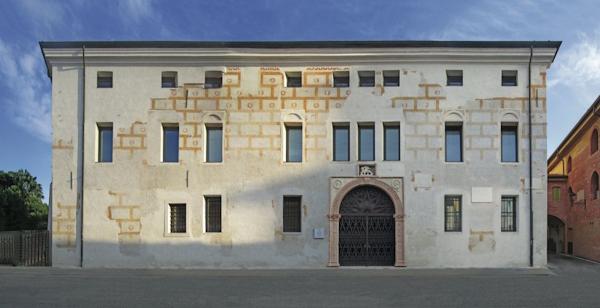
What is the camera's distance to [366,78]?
71.1ft

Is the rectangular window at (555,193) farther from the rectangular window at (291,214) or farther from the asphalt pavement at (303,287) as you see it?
the rectangular window at (291,214)

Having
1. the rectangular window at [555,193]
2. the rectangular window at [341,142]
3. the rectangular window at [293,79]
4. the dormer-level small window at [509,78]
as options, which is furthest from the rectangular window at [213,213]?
the rectangular window at [555,193]

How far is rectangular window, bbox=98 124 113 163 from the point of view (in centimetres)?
2161

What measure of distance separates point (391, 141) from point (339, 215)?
145 inches

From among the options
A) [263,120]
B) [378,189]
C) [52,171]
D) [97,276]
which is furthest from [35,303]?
[378,189]

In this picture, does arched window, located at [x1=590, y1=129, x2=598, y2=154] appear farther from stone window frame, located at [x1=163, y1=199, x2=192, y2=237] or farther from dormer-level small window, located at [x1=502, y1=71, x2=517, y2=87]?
stone window frame, located at [x1=163, y1=199, x2=192, y2=237]

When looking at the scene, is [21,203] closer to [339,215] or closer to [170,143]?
[170,143]

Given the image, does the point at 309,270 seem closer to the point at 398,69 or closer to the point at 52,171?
the point at 398,69

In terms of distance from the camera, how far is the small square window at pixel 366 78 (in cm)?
2150

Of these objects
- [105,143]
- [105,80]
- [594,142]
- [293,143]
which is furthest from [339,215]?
[594,142]

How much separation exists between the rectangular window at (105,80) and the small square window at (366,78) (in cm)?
1034

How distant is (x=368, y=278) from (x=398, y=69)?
8.53 m

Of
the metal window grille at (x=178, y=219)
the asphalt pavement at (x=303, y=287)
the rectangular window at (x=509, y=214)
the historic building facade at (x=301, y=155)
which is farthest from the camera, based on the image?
the metal window grille at (x=178, y=219)

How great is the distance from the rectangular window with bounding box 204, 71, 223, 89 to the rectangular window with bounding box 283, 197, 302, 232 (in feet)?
18.0
